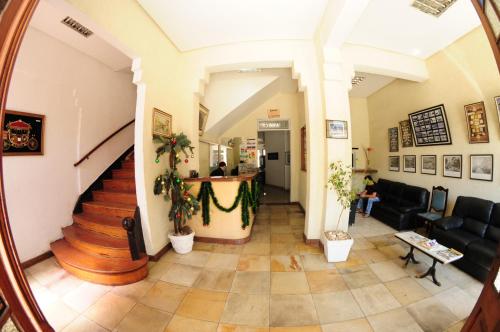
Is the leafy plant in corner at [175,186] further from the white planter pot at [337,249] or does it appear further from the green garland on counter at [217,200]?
the white planter pot at [337,249]

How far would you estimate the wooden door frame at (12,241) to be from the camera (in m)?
0.72

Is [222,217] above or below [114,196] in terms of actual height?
below

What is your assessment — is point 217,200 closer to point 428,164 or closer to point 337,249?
point 337,249

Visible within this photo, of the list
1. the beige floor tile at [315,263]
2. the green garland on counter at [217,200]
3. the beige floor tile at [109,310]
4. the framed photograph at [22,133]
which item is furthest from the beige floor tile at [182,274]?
the framed photograph at [22,133]

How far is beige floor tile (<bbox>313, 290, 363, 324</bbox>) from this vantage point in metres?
1.56

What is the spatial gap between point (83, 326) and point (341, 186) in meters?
3.25

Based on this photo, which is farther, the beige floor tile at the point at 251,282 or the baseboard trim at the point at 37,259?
the baseboard trim at the point at 37,259

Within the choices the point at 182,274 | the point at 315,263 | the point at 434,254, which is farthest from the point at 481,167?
the point at 182,274

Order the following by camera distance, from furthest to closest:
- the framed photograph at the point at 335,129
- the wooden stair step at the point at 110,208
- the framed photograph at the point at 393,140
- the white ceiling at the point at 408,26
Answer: the framed photograph at the point at 393,140 → the wooden stair step at the point at 110,208 → the framed photograph at the point at 335,129 → the white ceiling at the point at 408,26

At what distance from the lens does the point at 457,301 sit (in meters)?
1.72

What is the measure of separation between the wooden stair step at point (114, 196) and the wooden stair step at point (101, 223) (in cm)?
31

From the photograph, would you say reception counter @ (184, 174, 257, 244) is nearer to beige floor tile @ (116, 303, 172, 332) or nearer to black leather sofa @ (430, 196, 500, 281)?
beige floor tile @ (116, 303, 172, 332)

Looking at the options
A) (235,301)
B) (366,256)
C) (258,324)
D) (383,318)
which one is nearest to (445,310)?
(383,318)

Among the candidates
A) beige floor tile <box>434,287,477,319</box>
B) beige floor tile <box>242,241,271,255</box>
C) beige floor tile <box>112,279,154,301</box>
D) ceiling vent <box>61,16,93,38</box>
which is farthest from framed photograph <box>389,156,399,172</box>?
ceiling vent <box>61,16,93,38</box>
